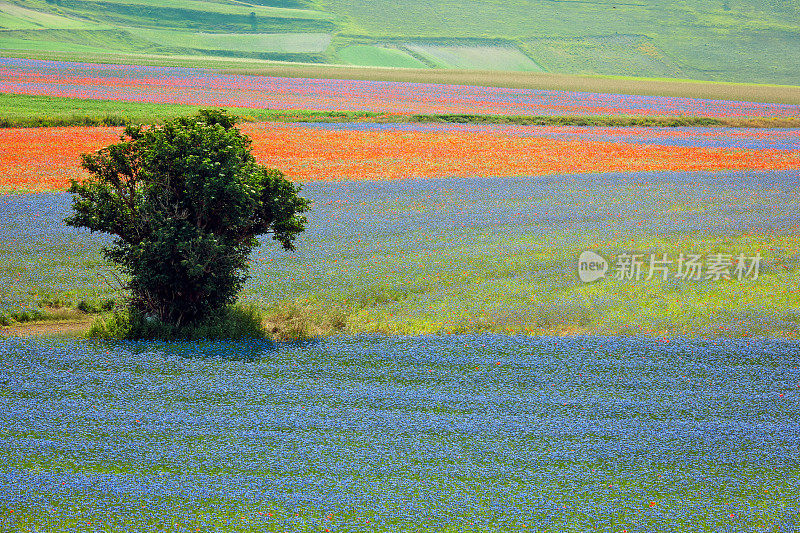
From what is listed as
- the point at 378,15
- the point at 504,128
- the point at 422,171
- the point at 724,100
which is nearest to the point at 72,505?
the point at 422,171

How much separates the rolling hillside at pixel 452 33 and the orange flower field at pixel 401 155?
85.7 metres

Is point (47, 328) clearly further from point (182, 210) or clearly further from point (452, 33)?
point (452, 33)

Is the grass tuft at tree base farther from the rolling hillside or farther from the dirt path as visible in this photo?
the rolling hillside

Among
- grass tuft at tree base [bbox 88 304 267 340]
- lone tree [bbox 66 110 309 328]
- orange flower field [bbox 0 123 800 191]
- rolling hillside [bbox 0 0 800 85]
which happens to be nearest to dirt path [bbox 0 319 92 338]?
grass tuft at tree base [bbox 88 304 267 340]

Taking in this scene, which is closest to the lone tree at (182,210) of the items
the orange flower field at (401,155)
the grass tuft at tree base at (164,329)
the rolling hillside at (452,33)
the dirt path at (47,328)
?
the grass tuft at tree base at (164,329)

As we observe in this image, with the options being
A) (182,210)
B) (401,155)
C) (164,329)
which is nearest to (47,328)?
(164,329)

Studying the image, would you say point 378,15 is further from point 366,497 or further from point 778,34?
point 366,497

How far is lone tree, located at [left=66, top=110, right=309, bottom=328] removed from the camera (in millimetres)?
9719

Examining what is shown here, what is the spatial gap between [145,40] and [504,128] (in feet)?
369

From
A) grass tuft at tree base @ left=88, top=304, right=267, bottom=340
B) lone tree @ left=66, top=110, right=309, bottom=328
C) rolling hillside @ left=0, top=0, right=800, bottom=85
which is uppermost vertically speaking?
rolling hillside @ left=0, top=0, right=800, bottom=85

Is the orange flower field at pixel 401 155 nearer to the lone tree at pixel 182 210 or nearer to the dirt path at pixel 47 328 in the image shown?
the dirt path at pixel 47 328

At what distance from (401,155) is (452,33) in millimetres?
140877

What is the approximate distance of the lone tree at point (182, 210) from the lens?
9719 millimetres

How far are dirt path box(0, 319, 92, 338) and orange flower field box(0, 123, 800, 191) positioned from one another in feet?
39.7
